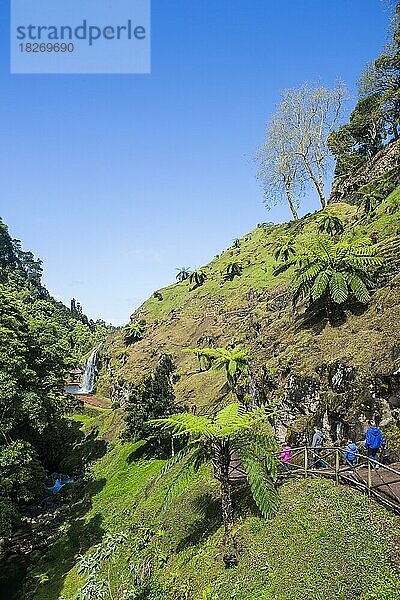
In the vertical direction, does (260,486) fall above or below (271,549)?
above

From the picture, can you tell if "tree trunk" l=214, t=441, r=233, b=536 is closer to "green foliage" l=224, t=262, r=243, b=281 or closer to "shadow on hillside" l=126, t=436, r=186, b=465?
"shadow on hillside" l=126, t=436, r=186, b=465

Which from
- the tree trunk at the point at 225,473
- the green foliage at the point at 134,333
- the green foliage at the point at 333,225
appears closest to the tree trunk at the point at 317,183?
the green foliage at the point at 333,225

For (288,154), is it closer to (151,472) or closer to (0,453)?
(151,472)

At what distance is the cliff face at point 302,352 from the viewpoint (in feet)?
32.9

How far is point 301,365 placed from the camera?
12375mm

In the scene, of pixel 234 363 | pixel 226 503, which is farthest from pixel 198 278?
pixel 226 503

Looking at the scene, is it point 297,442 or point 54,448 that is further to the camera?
point 54,448

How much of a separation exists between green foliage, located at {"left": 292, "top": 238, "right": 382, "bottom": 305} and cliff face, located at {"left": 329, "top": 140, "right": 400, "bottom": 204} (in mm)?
13929

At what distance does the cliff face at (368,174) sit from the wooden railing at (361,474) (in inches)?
805

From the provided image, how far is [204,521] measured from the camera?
32.9 ft

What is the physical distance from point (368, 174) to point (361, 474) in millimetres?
29045

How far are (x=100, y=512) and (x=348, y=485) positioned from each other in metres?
12.2

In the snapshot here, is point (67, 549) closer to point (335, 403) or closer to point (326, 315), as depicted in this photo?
point (335, 403)

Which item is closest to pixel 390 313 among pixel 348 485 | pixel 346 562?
pixel 348 485
